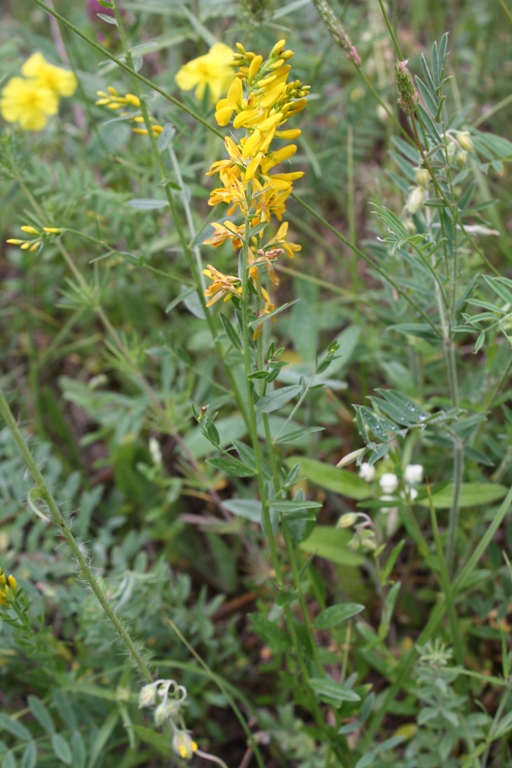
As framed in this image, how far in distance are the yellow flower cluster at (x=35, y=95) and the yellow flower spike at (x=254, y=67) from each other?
1.31m

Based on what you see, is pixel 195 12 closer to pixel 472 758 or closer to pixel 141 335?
pixel 141 335

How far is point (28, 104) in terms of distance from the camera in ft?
6.45

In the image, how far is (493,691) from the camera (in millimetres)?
1387

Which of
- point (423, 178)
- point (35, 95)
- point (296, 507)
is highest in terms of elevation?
point (35, 95)

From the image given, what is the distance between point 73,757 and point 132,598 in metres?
0.29

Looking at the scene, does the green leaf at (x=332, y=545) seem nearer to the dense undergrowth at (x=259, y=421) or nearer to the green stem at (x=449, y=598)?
the dense undergrowth at (x=259, y=421)

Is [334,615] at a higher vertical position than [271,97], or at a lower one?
lower

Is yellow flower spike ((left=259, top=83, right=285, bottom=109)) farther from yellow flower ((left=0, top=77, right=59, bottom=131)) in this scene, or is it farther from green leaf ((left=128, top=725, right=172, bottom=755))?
yellow flower ((left=0, top=77, right=59, bottom=131))

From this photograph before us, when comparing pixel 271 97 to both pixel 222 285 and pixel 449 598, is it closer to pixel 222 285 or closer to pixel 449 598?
pixel 222 285

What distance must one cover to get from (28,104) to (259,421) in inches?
46.1

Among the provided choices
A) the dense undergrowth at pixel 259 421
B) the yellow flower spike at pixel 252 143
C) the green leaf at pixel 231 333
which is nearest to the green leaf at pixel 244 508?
the dense undergrowth at pixel 259 421

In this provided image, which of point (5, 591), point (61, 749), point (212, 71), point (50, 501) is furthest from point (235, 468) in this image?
point (212, 71)

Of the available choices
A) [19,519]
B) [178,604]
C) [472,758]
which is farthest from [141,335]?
[472,758]

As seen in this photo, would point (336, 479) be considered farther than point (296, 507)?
Yes
